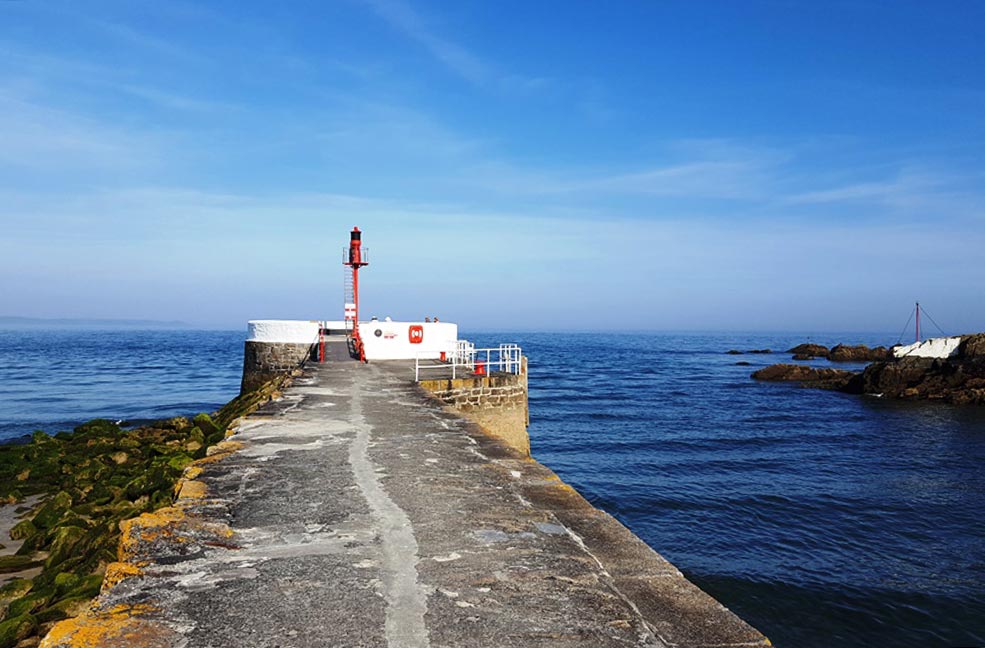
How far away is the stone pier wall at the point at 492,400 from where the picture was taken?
14.6 m

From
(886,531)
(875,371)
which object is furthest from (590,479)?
(875,371)

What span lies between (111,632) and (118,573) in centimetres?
70

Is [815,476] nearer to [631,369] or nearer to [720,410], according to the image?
[720,410]

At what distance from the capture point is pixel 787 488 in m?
14.8

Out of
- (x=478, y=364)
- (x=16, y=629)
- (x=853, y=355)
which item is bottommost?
(x=16, y=629)

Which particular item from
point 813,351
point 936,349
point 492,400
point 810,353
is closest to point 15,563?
point 492,400

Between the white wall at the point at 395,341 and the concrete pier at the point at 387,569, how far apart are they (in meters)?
15.3

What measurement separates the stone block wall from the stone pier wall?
829 centimetres

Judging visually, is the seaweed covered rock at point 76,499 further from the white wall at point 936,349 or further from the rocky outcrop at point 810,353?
the rocky outcrop at point 810,353

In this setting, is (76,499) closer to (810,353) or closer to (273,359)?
(273,359)

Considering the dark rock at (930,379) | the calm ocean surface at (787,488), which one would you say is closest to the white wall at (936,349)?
the dark rock at (930,379)

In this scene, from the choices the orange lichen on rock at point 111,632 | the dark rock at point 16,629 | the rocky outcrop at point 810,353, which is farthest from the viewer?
the rocky outcrop at point 810,353

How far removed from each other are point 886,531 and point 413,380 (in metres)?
9.75

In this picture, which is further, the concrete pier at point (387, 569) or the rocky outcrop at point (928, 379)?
the rocky outcrop at point (928, 379)
